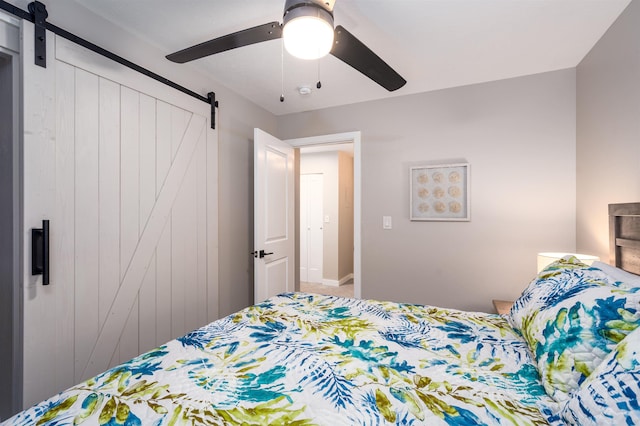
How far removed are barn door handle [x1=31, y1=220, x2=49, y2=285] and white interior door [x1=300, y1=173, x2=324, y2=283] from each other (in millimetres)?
4128

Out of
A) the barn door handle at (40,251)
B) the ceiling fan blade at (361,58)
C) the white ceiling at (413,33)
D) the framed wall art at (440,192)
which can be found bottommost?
the barn door handle at (40,251)

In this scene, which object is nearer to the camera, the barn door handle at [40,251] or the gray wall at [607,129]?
the barn door handle at [40,251]

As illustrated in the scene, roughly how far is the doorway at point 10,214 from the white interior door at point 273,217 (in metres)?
1.52

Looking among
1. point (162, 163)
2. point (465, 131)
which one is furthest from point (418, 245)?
point (162, 163)

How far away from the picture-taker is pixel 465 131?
265 cm

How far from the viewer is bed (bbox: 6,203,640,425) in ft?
2.57

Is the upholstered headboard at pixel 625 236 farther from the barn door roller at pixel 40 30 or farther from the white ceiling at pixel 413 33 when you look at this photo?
the barn door roller at pixel 40 30

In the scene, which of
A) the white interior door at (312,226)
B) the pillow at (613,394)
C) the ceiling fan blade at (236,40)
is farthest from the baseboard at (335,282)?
the pillow at (613,394)

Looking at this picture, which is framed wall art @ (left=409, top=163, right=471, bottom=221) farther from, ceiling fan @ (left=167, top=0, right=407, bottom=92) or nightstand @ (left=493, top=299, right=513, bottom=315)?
ceiling fan @ (left=167, top=0, right=407, bottom=92)

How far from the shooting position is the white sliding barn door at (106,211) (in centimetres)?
146

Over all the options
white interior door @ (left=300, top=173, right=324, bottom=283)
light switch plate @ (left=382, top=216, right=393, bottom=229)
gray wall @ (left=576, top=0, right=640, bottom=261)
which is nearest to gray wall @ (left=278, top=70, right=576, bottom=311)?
light switch plate @ (left=382, top=216, right=393, bottom=229)

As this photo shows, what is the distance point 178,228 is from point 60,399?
145 cm

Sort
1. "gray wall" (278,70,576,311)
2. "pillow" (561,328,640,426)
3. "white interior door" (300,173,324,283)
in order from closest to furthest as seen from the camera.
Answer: "pillow" (561,328,640,426) → "gray wall" (278,70,576,311) → "white interior door" (300,173,324,283)

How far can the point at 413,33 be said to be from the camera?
1883mm
